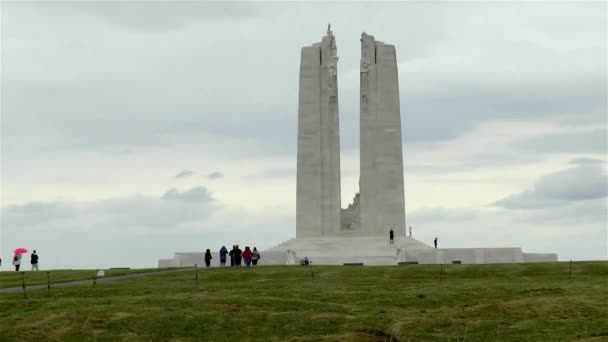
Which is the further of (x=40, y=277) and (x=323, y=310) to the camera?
(x=40, y=277)

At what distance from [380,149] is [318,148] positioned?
4.48 metres

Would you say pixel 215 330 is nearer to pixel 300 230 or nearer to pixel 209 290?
pixel 209 290

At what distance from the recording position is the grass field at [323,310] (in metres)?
28.2

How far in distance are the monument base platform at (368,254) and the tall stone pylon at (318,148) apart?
3.70 m

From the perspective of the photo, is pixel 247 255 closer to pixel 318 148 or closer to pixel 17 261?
pixel 17 261

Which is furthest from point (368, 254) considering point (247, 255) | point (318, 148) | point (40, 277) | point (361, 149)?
→ point (40, 277)

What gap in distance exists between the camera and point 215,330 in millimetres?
29219

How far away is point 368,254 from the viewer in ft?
206

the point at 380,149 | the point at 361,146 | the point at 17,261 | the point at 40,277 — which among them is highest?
the point at 361,146

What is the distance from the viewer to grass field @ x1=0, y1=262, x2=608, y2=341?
92.7 feet

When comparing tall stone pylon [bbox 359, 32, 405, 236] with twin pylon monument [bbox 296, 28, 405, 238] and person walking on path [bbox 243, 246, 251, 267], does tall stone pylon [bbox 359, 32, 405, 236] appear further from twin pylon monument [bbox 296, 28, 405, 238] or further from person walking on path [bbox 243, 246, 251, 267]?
person walking on path [bbox 243, 246, 251, 267]

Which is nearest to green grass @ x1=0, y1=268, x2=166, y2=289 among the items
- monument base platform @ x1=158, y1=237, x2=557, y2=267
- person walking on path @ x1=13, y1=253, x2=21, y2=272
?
person walking on path @ x1=13, y1=253, x2=21, y2=272

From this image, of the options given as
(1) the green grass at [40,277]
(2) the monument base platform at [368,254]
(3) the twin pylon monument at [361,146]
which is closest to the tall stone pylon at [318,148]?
(3) the twin pylon monument at [361,146]

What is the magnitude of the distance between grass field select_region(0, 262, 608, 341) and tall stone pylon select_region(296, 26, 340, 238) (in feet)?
96.5
